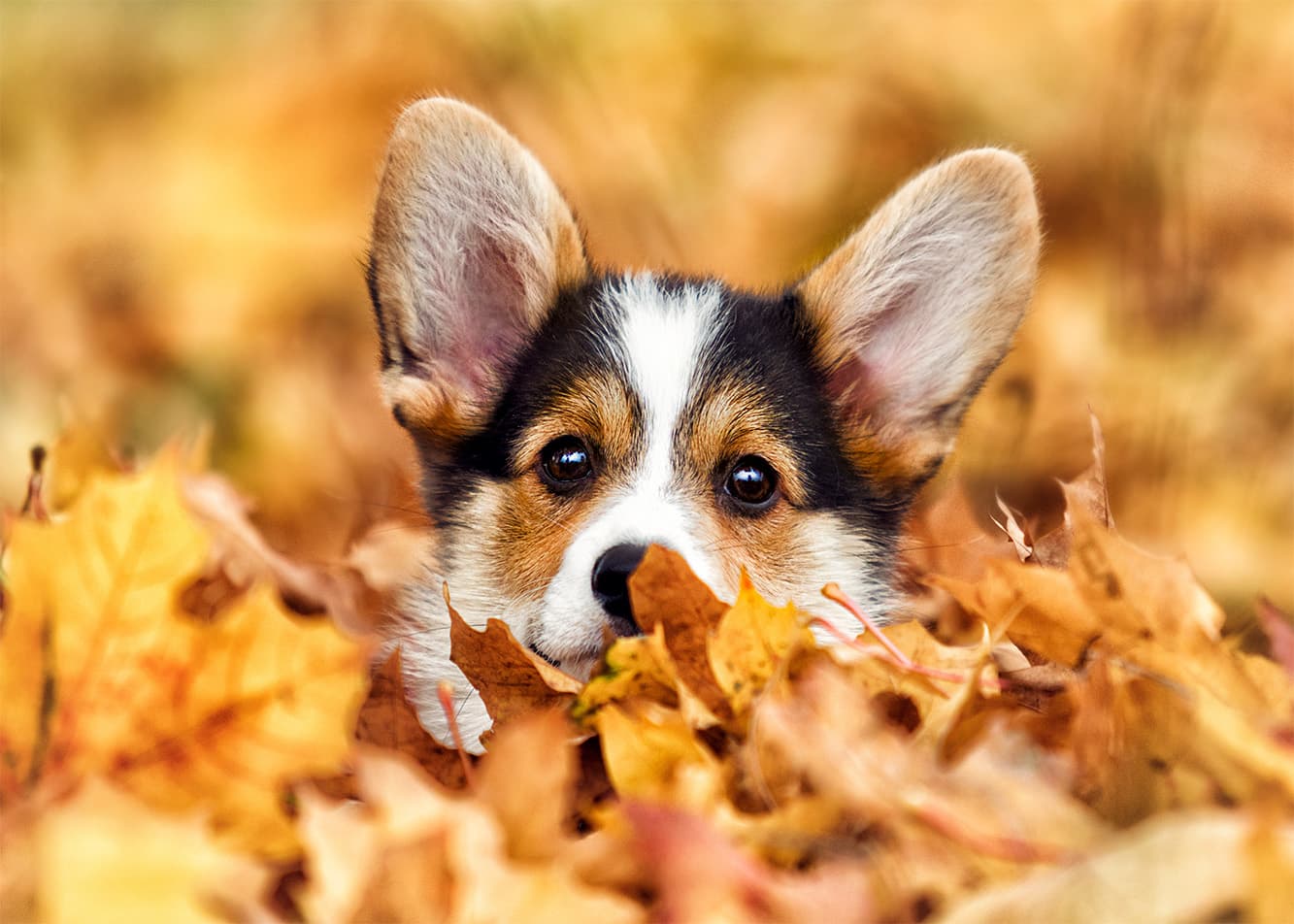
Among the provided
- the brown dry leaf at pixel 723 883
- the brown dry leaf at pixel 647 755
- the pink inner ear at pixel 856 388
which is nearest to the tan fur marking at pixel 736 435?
the pink inner ear at pixel 856 388

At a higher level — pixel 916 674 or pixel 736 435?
pixel 916 674

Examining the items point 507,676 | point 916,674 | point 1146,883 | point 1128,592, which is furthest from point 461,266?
point 1146,883

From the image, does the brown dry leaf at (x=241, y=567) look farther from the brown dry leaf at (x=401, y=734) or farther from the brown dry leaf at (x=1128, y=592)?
the brown dry leaf at (x=1128, y=592)

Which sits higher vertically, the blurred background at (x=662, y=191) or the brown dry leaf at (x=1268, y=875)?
the brown dry leaf at (x=1268, y=875)

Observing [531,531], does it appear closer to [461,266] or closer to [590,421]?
[590,421]

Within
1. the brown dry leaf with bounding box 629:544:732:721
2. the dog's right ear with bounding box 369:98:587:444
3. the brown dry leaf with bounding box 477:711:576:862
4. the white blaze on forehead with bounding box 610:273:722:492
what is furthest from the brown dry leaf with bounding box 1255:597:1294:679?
the dog's right ear with bounding box 369:98:587:444

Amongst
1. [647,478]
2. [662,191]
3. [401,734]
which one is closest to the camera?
[401,734]

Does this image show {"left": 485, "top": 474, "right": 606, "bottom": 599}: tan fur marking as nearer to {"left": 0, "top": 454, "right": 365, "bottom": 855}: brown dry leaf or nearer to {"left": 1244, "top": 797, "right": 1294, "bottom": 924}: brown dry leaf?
{"left": 0, "top": 454, "right": 365, "bottom": 855}: brown dry leaf
